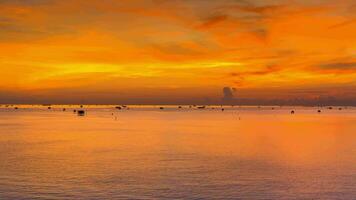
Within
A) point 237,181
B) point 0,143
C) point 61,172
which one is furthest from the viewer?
point 0,143

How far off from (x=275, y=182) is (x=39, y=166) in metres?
18.4

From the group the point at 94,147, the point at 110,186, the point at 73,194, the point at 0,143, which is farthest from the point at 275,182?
the point at 0,143

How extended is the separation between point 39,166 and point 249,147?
26035 mm

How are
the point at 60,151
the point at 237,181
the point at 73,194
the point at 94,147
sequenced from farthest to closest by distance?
the point at 94,147
the point at 60,151
the point at 237,181
the point at 73,194

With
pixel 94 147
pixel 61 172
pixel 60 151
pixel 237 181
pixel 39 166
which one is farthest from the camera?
pixel 94 147

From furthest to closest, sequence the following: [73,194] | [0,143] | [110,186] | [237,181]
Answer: [0,143] < [237,181] < [110,186] < [73,194]

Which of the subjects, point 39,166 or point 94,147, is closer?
point 39,166

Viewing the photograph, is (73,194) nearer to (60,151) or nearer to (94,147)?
(60,151)

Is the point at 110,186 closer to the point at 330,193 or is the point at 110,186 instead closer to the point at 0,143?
the point at 330,193

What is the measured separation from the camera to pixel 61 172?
111 ft

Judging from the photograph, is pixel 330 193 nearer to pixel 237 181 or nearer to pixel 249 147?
pixel 237 181

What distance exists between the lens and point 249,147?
178ft

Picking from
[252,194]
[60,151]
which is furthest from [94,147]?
[252,194]

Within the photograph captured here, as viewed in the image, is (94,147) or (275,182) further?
(94,147)
